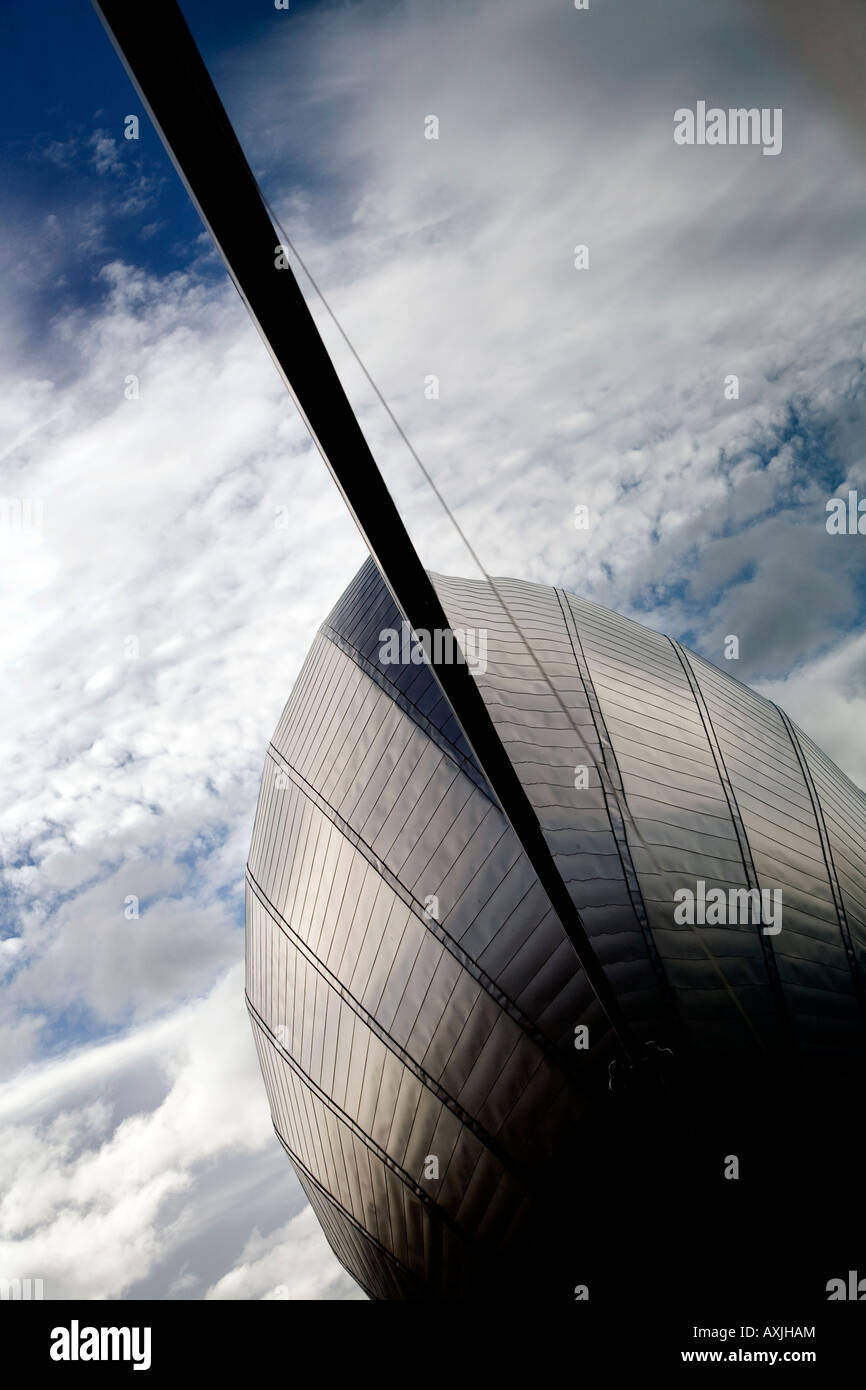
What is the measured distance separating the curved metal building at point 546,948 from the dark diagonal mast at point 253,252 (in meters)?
7.33

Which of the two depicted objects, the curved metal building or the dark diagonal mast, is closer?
the dark diagonal mast

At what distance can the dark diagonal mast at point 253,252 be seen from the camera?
213 cm

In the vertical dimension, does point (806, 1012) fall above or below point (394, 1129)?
above

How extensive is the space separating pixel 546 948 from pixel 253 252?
9.50 m

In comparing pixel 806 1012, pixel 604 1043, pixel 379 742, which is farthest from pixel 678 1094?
pixel 379 742

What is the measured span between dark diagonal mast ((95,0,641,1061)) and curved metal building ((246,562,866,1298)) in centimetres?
733

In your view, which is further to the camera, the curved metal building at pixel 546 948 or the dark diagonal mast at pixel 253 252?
the curved metal building at pixel 546 948

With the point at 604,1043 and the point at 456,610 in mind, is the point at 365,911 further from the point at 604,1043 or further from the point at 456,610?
the point at 456,610

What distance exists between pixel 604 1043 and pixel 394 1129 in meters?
4.33

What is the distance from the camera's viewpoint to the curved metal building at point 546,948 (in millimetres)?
9062

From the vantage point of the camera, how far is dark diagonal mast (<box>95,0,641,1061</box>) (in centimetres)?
213

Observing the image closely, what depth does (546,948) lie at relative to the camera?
33.6 feet

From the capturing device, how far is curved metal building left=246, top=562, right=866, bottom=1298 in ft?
29.7

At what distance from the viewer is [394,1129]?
38.5 feet
